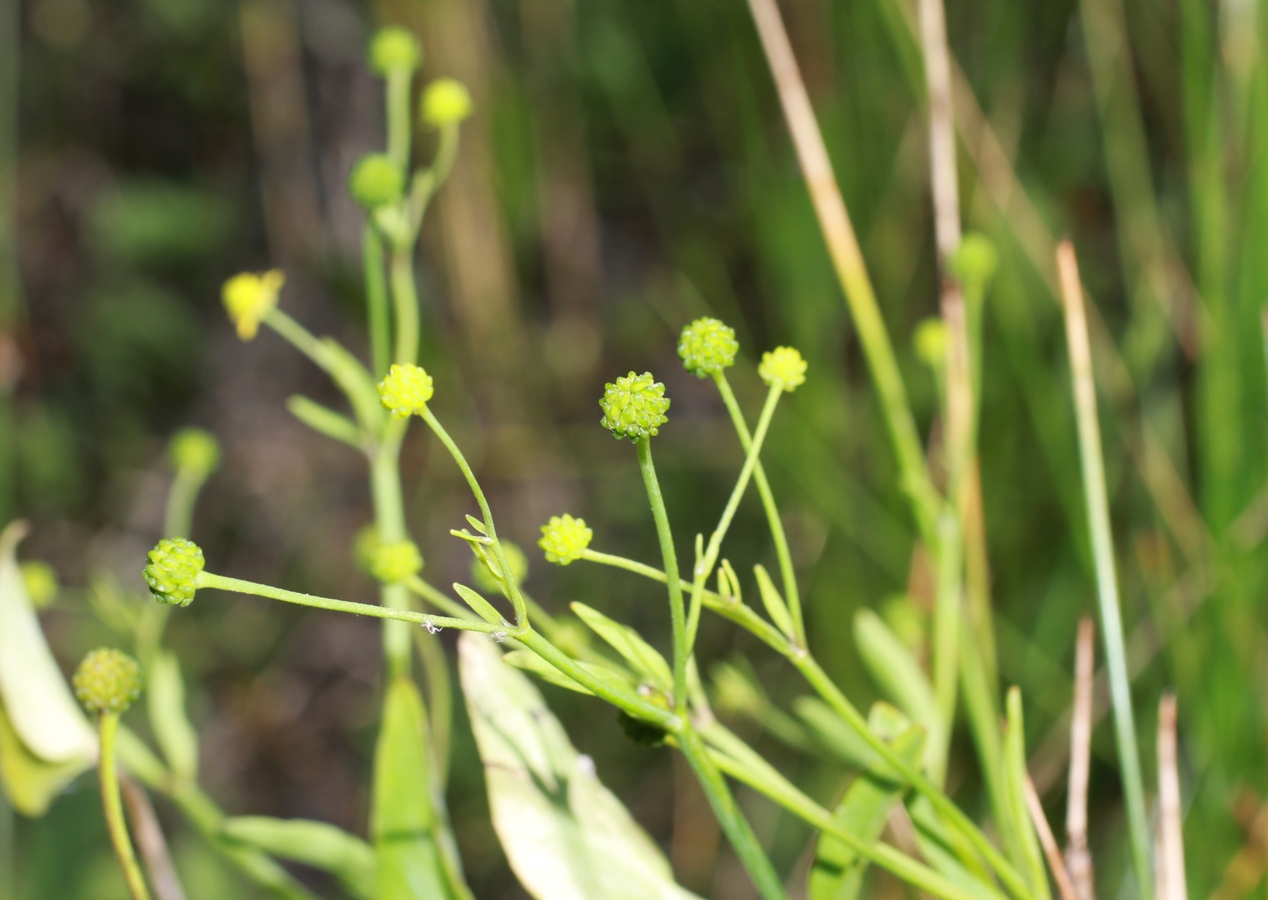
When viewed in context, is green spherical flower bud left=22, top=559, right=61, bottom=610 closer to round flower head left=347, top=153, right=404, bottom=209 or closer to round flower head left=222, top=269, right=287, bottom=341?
round flower head left=222, top=269, right=287, bottom=341

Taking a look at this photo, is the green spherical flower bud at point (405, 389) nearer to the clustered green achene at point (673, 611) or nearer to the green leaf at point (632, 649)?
the clustered green achene at point (673, 611)

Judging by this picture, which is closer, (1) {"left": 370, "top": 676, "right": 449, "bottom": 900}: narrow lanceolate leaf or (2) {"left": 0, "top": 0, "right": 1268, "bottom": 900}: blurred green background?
(1) {"left": 370, "top": 676, "right": 449, "bottom": 900}: narrow lanceolate leaf

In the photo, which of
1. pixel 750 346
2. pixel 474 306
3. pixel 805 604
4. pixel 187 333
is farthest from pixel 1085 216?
pixel 187 333

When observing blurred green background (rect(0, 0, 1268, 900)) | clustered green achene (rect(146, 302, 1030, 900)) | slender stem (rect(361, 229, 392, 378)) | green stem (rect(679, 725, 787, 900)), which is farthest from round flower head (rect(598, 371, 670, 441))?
blurred green background (rect(0, 0, 1268, 900))

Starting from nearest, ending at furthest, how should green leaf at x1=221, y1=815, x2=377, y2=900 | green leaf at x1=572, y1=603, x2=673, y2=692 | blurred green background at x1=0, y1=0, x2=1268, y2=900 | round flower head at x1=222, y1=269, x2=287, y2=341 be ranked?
green leaf at x1=572, y1=603, x2=673, y2=692 → green leaf at x1=221, y1=815, x2=377, y2=900 → round flower head at x1=222, y1=269, x2=287, y2=341 → blurred green background at x1=0, y1=0, x2=1268, y2=900

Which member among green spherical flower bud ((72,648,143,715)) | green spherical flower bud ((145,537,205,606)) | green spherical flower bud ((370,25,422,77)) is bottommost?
green spherical flower bud ((72,648,143,715))

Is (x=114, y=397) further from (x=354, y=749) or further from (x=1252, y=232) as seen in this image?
(x=1252, y=232)
